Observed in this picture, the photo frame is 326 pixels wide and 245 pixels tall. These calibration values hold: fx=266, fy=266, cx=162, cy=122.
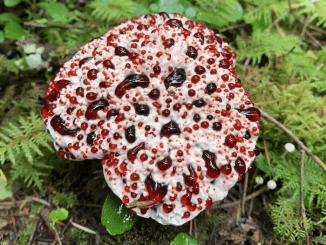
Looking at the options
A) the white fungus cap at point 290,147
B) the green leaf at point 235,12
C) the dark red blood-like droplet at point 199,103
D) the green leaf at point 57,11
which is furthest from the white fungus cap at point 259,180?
the green leaf at point 57,11

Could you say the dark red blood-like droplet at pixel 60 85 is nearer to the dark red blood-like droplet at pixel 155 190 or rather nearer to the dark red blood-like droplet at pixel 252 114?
the dark red blood-like droplet at pixel 155 190

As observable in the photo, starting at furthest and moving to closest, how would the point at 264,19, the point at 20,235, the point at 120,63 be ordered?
the point at 264,19, the point at 20,235, the point at 120,63

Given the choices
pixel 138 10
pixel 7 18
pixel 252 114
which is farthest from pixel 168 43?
pixel 7 18

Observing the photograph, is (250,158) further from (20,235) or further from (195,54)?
Answer: (20,235)

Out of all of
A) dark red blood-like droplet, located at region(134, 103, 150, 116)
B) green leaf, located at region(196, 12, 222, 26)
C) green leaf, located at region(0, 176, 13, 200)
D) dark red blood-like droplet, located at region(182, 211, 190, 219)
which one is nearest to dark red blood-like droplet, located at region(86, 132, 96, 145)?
dark red blood-like droplet, located at region(134, 103, 150, 116)

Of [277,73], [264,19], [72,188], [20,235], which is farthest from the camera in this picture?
[264,19]

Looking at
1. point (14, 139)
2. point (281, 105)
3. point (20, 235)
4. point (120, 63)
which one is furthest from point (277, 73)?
point (20, 235)

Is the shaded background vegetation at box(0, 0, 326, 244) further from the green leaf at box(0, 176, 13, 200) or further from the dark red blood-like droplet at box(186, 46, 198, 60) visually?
the dark red blood-like droplet at box(186, 46, 198, 60)
